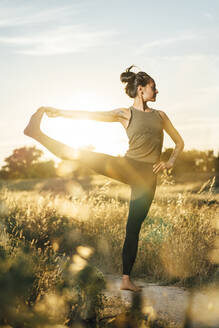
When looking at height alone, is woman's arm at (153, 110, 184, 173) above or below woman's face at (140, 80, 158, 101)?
below

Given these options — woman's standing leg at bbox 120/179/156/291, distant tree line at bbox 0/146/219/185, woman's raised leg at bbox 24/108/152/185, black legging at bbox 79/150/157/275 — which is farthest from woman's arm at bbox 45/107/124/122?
distant tree line at bbox 0/146/219/185

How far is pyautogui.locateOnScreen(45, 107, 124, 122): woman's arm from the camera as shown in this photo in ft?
13.6

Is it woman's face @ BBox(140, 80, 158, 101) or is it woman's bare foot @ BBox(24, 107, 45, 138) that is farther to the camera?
woman's face @ BBox(140, 80, 158, 101)

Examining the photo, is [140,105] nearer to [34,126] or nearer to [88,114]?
[88,114]

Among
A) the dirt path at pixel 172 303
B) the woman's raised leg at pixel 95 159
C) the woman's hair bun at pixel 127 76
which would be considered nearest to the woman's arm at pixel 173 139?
the woman's raised leg at pixel 95 159

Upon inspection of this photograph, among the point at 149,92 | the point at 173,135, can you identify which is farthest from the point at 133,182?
the point at 149,92

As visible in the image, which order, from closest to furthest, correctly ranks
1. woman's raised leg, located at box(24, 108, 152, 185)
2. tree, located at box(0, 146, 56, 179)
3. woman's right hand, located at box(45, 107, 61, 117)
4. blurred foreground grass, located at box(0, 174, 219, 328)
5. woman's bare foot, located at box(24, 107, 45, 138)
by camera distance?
blurred foreground grass, located at box(0, 174, 219, 328), woman's raised leg, located at box(24, 108, 152, 185), woman's bare foot, located at box(24, 107, 45, 138), woman's right hand, located at box(45, 107, 61, 117), tree, located at box(0, 146, 56, 179)

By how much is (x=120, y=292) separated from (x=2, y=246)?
1314 mm

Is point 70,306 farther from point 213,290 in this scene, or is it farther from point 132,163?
point 213,290

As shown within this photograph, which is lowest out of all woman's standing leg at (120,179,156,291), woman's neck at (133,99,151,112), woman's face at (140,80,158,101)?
woman's standing leg at (120,179,156,291)

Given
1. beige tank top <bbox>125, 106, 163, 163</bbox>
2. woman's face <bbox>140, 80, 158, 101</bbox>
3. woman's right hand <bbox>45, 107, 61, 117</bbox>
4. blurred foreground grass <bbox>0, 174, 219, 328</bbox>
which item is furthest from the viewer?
woman's face <bbox>140, 80, 158, 101</bbox>

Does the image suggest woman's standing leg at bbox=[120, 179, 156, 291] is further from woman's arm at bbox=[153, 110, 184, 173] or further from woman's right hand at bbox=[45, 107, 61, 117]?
woman's right hand at bbox=[45, 107, 61, 117]

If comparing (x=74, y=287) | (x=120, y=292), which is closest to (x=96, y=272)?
(x=74, y=287)

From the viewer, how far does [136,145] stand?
431 cm
